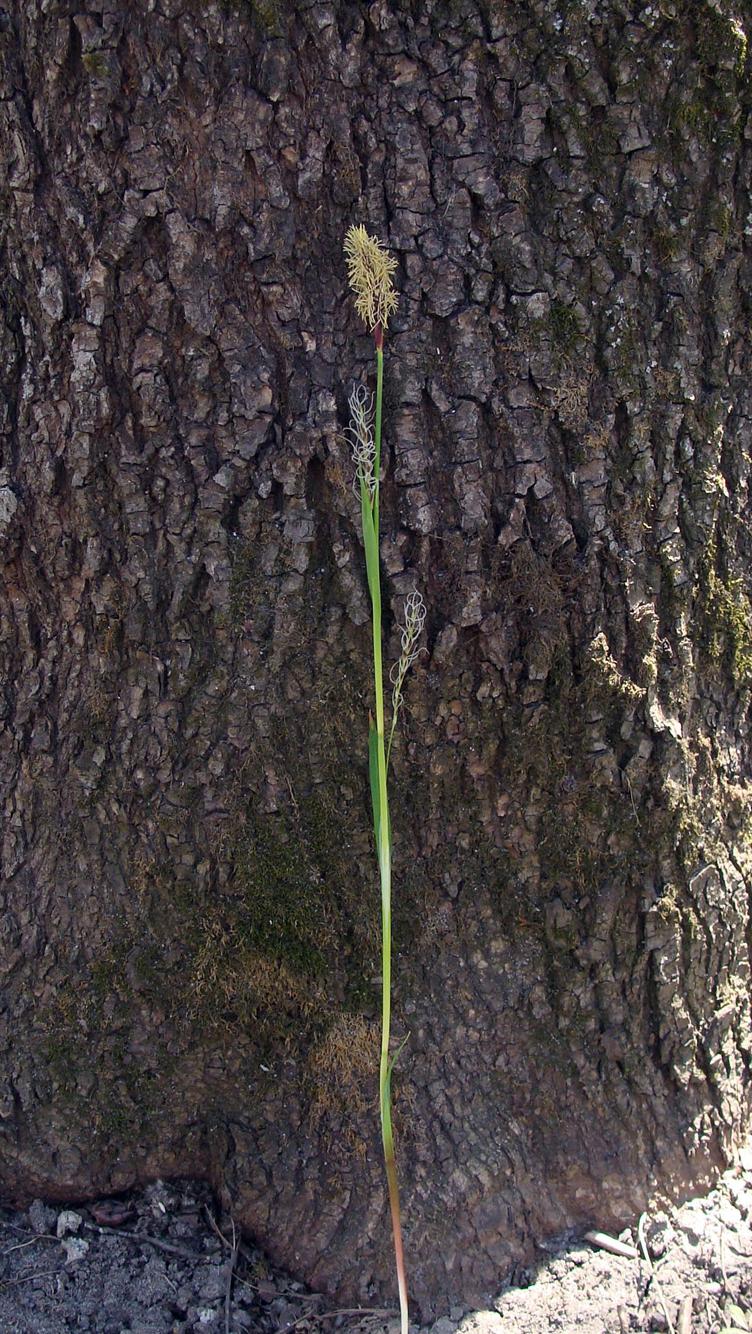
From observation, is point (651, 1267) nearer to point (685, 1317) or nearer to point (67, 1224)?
point (685, 1317)

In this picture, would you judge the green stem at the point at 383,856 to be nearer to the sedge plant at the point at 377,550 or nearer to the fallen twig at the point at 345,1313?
the sedge plant at the point at 377,550

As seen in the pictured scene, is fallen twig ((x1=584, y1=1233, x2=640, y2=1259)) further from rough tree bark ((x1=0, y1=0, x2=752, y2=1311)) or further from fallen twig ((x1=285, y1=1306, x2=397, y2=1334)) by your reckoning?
fallen twig ((x1=285, y1=1306, x2=397, y2=1334))

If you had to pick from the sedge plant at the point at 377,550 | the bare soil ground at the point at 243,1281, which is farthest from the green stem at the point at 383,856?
the bare soil ground at the point at 243,1281

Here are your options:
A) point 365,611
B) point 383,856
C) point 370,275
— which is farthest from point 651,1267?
point 370,275

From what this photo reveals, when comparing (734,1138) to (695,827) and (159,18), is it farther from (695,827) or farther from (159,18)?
(159,18)

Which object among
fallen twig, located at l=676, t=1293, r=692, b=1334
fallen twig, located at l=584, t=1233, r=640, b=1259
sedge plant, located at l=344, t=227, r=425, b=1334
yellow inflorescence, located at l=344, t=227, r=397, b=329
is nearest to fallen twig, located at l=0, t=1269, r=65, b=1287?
sedge plant, located at l=344, t=227, r=425, b=1334
